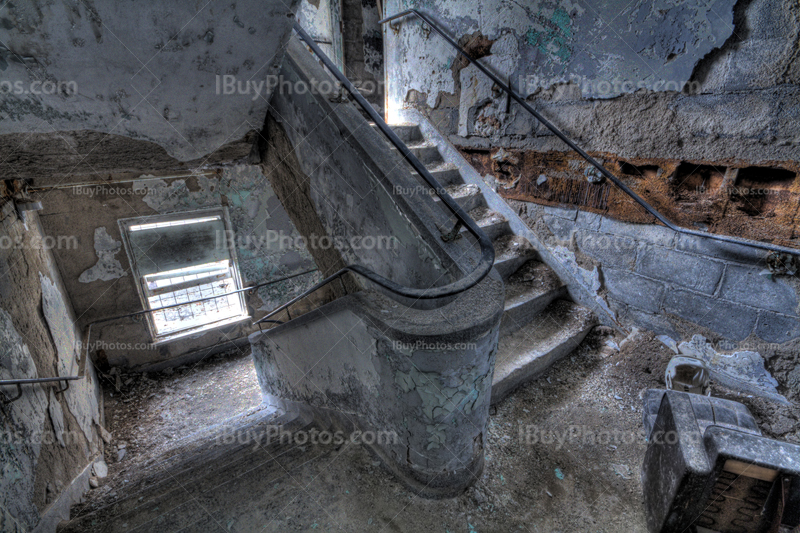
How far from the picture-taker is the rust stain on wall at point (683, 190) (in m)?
2.24

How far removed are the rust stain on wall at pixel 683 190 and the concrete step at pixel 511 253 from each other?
425 mm

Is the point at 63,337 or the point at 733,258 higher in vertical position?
the point at 733,258

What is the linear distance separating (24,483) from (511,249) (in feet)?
12.4

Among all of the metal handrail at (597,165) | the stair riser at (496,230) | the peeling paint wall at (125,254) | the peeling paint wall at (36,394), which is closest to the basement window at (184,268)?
the peeling paint wall at (125,254)

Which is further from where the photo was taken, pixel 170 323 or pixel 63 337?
pixel 170 323

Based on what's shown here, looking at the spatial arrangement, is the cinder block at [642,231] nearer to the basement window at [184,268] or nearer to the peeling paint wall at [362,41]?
the basement window at [184,268]

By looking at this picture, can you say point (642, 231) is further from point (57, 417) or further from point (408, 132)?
point (57, 417)

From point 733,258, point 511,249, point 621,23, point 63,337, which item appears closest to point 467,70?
point 621,23

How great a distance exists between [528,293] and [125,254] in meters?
5.25

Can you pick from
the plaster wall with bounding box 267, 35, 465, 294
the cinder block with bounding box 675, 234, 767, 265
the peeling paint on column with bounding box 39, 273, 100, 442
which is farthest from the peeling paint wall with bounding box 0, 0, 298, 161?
the cinder block with bounding box 675, 234, 767, 265

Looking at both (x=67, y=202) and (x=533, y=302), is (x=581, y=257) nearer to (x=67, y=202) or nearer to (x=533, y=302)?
(x=533, y=302)

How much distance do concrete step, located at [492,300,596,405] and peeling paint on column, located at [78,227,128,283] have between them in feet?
16.9

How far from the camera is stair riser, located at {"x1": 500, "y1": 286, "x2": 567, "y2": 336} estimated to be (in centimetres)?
306

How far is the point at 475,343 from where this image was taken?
5.80ft
